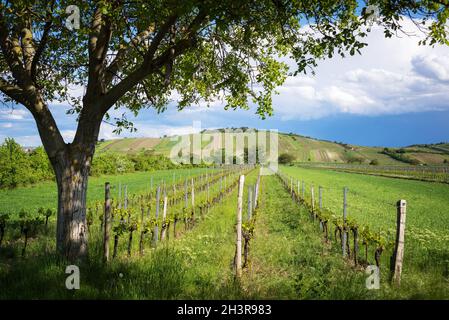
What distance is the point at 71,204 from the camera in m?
9.23

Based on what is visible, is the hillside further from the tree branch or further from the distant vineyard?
the tree branch

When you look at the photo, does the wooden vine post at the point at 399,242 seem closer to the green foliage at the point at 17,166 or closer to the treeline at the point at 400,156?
the green foliage at the point at 17,166

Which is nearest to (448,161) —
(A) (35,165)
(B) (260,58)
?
(A) (35,165)

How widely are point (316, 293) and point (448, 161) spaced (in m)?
159

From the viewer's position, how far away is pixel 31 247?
1151 centimetres

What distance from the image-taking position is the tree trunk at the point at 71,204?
361 inches

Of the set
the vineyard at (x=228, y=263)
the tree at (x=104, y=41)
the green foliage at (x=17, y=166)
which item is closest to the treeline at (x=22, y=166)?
the green foliage at (x=17, y=166)

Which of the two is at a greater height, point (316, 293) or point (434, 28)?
point (434, 28)

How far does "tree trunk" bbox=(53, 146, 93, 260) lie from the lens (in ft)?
30.1

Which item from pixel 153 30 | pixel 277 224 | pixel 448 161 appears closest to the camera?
pixel 153 30

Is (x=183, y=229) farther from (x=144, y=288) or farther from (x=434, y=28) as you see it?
(x=434, y=28)

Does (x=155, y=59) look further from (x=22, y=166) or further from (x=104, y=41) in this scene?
(x=22, y=166)

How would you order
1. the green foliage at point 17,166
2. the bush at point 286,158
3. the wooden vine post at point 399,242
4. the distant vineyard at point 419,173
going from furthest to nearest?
the bush at point 286,158 → the distant vineyard at point 419,173 → the green foliage at point 17,166 → the wooden vine post at point 399,242

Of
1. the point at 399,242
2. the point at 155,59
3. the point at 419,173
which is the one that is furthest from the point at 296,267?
the point at 419,173
